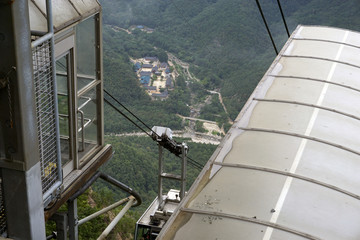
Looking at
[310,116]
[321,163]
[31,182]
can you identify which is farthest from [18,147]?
[310,116]

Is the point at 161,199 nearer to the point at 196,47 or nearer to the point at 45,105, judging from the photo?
the point at 45,105

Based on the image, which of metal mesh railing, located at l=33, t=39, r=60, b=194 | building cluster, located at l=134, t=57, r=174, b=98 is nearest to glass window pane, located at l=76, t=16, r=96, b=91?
metal mesh railing, located at l=33, t=39, r=60, b=194

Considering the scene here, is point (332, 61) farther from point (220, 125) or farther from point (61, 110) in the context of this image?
point (220, 125)

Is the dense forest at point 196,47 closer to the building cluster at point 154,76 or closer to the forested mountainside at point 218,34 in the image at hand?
the forested mountainside at point 218,34

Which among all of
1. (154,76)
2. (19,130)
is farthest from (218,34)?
(19,130)

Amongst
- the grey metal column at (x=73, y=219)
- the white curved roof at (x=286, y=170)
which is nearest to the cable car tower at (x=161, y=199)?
the white curved roof at (x=286, y=170)

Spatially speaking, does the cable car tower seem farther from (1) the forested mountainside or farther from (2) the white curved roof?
(1) the forested mountainside

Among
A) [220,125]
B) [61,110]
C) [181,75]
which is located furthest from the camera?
[181,75]

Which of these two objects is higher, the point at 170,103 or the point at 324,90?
the point at 324,90
